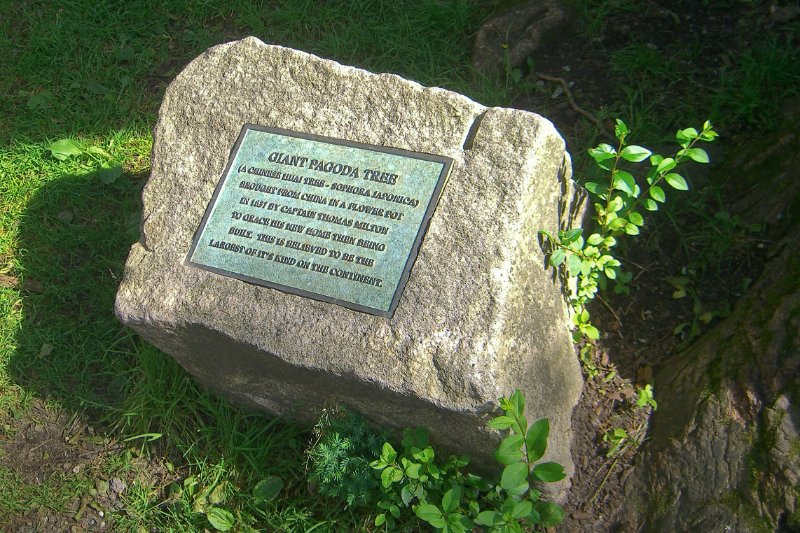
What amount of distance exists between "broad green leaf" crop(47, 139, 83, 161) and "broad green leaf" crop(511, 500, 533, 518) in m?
2.82

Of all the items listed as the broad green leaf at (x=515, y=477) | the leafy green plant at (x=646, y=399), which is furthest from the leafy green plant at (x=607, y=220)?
the broad green leaf at (x=515, y=477)

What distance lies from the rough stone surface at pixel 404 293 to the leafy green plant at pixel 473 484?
0.25 ft

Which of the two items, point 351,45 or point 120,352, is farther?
point 351,45

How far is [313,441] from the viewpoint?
2428 millimetres

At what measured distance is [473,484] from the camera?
2.18 meters

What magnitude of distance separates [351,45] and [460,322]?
2.15 m

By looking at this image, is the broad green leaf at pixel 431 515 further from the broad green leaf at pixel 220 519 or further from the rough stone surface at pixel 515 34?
the rough stone surface at pixel 515 34

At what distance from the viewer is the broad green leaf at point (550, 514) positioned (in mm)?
1984

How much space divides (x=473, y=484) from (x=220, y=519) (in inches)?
36.6

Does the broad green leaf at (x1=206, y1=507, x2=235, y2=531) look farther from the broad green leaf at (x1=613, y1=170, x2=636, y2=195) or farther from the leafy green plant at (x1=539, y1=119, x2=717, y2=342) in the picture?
the broad green leaf at (x1=613, y1=170, x2=636, y2=195)

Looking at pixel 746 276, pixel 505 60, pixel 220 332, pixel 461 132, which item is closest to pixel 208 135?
pixel 220 332

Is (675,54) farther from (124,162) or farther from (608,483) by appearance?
(124,162)

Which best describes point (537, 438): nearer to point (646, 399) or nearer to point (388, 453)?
point (388, 453)

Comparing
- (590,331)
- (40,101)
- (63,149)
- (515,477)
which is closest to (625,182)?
(590,331)
